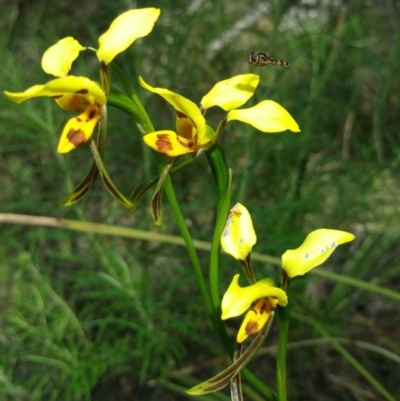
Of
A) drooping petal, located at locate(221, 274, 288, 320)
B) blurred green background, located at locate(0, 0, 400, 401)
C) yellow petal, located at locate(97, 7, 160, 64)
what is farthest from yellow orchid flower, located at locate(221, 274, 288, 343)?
blurred green background, located at locate(0, 0, 400, 401)

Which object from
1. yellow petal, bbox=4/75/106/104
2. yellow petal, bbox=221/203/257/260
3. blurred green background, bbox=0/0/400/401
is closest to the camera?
yellow petal, bbox=4/75/106/104

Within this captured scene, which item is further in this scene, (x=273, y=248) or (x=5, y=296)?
(x=5, y=296)

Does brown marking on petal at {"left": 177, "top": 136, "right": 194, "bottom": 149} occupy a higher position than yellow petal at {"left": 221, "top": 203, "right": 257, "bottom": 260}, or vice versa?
brown marking on petal at {"left": 177, "top": 136, "right": 194, "bottom": 149}

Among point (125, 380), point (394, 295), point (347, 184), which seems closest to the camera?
point (394, 295)

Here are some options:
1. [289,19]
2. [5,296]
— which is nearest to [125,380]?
[5,296]

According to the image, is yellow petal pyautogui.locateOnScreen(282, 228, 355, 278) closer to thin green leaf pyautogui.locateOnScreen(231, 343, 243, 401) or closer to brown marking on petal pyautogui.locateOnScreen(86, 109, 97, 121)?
thin green leaf pyautogui.locateOnScreen(231, 343, 243, 401)

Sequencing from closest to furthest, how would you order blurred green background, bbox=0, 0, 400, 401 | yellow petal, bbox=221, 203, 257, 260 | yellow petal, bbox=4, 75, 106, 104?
yellow petal, bbox=4, 75, 106, 104
yellow petal, bbox=221, 203, 257, 260
blurred green background, bbox=0, 0, 400, 401

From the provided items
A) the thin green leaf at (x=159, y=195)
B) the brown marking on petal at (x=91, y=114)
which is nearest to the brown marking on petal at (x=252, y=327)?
the thin green leaf at (x=159, y=195)

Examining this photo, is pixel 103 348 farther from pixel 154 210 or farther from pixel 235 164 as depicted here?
pixel 154 210

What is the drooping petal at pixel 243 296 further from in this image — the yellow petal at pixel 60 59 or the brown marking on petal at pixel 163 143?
the yellow petal at pixel 60 59
